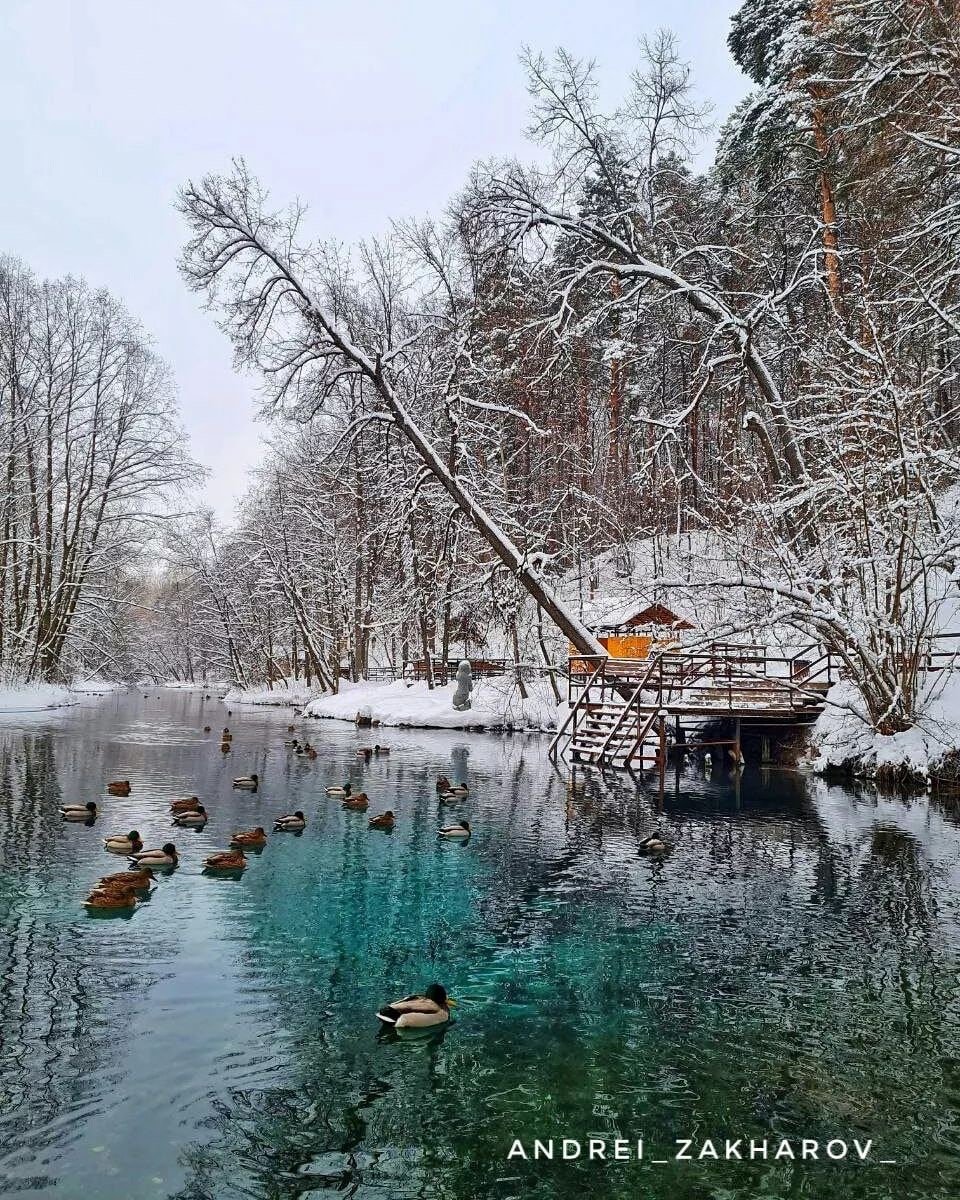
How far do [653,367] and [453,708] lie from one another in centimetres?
2083

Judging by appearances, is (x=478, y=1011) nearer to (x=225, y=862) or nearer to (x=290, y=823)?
(x=225, y=862)

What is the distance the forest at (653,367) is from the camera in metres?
18.0

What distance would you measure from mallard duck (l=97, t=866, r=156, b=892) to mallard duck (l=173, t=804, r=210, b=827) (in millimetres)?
3498

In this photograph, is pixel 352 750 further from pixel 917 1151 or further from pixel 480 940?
pixel 917 1151

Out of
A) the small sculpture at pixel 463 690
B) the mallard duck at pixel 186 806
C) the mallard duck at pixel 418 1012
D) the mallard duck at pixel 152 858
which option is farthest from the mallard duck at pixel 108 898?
the small sculpture at pixel 463 690

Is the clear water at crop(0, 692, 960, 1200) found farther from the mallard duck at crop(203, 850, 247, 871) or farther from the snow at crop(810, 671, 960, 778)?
the snow at crop(810, 671, 960, 778)

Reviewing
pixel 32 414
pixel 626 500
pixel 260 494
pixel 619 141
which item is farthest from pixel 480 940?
pixel 260 494

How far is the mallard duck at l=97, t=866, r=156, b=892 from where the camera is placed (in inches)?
347

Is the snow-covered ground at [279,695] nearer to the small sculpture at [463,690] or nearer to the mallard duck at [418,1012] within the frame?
the small sculpture at [463,690]

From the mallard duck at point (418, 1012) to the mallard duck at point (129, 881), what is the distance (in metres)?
3.78

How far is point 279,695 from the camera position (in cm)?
5394

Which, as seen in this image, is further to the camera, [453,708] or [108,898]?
[453,708]

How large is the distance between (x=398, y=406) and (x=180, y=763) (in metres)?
10.7

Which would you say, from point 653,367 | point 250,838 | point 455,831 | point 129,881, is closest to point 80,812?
point 250,838
